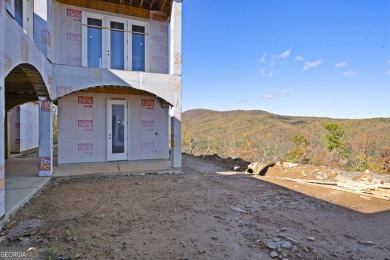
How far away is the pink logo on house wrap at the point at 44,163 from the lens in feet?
18.4

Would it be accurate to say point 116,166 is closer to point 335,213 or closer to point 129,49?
point 129,49

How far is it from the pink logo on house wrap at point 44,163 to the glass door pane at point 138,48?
389 centimetres

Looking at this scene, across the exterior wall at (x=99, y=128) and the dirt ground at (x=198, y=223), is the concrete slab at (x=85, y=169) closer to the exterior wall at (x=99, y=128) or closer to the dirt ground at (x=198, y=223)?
the exterior wall at (x=99, y=128)

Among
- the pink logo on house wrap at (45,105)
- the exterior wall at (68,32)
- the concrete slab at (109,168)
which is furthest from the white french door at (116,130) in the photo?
the pink logo on house wrap at (45,105)

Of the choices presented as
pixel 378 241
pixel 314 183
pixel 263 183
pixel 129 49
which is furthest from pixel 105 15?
pixel 378 241

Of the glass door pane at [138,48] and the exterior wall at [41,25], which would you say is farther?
the glass door pane at [138,48]

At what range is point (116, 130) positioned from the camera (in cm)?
779

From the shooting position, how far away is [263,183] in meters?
5.96

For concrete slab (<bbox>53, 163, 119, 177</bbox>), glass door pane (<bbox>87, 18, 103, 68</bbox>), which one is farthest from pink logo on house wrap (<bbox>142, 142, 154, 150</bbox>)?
glass door pane (<bbox>87, 18, 103, 68</bbox>)

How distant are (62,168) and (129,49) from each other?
443 cm

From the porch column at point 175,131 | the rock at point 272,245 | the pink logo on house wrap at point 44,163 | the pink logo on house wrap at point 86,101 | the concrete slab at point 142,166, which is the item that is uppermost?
the pink logo on house wrap at point 86,101

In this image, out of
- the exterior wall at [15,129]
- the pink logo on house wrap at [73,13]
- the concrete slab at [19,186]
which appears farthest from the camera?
the exterior wall at [15,129]

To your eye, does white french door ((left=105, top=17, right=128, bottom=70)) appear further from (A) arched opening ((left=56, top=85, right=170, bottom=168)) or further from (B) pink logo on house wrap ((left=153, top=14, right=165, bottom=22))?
(B) pink logo on house wrap ((left=153, top=14, right=165, bottom=22))

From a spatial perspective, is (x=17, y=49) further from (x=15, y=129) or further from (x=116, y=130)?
(x=15, y=129)
